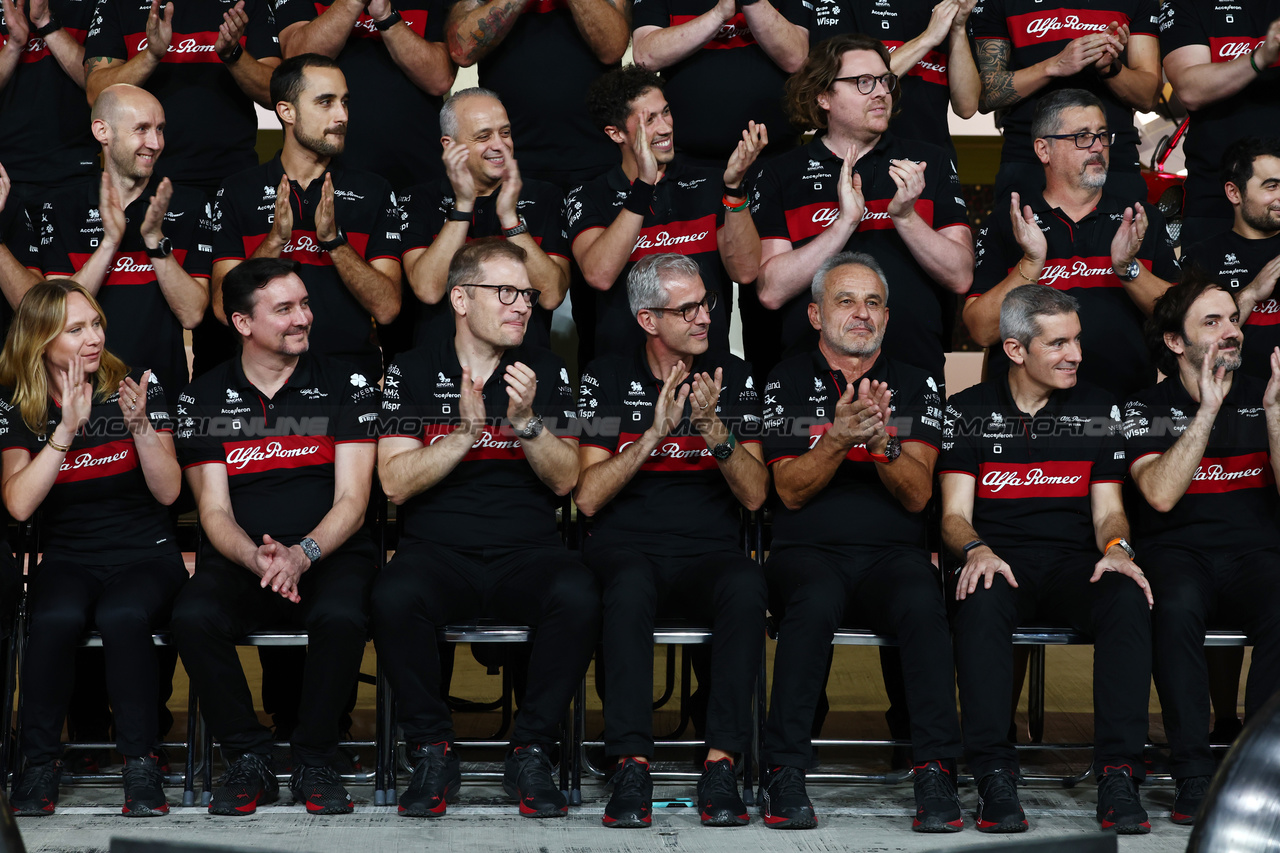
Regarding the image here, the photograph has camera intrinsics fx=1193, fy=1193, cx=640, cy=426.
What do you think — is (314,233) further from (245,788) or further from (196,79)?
(245,788)

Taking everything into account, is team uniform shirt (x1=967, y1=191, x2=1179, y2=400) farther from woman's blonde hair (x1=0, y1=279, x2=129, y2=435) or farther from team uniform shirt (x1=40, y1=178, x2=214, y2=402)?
woman's blonde hair (x1=0, y1=279, x2=129, y2=435)

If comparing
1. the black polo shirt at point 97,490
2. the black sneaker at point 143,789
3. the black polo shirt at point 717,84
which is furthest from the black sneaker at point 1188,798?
the black polo shirt at point 97,490

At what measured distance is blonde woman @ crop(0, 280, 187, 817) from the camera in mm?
3045

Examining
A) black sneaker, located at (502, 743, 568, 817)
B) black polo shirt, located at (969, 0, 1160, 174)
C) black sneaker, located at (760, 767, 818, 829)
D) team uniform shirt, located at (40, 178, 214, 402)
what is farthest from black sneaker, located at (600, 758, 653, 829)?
black polo shirt, located at (969, 0, 1160, 174)

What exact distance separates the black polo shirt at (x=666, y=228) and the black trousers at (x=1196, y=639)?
148 centimetres

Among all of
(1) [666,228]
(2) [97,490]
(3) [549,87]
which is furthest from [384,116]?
(2) [97,490]

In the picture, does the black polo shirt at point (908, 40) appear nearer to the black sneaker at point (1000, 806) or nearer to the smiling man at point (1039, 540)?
the smiling man at point (1039, 540)

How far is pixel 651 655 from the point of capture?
305cm

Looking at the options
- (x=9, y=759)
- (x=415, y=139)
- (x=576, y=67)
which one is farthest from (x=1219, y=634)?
(x=9, y=759)

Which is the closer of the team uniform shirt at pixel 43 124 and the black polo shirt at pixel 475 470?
the black polo shirt at pixel 475 470

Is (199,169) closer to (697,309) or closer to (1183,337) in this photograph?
(697,309)

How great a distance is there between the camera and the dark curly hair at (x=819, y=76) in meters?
3.76

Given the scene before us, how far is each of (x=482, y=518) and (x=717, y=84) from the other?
1735 mm

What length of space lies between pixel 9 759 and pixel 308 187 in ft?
6.19
